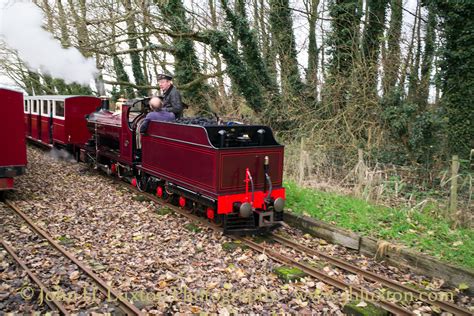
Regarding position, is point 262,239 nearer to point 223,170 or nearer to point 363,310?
point 223,170

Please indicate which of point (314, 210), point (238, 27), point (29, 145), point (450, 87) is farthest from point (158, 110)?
point (29, 145)

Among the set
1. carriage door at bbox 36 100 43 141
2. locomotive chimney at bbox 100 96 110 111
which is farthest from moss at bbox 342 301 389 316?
carriage door at bbox 36 100 43 141

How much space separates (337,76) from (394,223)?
27.3 ft

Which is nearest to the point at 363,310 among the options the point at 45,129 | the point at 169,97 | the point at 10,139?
the point at 169,97

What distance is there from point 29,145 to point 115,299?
16590 mm

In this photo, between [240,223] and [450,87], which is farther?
[450,87]

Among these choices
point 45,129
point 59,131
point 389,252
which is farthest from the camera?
point 45,129

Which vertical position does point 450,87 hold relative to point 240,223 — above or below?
above

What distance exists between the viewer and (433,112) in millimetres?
11375

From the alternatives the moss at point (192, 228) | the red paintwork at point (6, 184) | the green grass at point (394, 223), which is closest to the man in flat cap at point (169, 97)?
the moss at point (192, 228)

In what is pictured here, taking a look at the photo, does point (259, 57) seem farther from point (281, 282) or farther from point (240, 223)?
point (281, 282)

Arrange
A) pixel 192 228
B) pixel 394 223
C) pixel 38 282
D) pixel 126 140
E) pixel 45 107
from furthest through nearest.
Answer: pixel 45 107, pixel 126 140, pixel 192 228, pixel 394 223, pixel 38 282

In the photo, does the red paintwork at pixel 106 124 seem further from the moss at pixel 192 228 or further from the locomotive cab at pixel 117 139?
the moss at pixel 192 228

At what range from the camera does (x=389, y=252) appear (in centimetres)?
587
